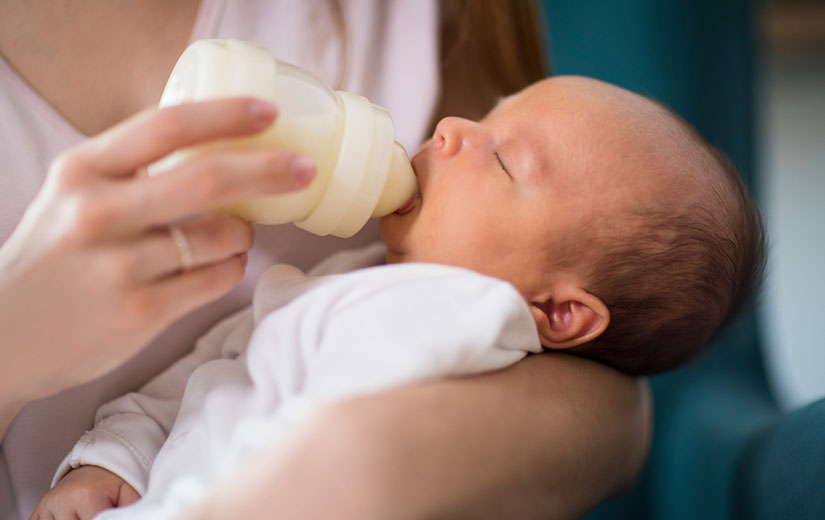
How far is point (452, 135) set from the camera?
825 millimetres

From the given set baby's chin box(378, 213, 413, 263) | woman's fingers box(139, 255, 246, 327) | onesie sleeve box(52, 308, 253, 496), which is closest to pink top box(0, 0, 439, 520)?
onesie sleeve box(52, 308, 253, 496)

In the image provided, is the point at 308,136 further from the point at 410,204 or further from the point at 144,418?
the point at 144,418

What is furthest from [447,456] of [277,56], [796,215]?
[796,215]

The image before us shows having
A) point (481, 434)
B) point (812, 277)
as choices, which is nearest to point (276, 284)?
point (481, 434)

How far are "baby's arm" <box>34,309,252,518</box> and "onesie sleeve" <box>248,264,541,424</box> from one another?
0.57 ft

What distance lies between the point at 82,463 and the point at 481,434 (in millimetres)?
426

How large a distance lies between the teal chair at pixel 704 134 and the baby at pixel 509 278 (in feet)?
0.94

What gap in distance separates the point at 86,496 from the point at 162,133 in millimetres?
386

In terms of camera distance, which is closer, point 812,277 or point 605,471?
point 605,471

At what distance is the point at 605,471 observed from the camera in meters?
0.81

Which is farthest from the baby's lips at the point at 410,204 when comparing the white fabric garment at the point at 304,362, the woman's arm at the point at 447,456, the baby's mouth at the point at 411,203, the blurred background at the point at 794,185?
the blurred background at the point at 794,185

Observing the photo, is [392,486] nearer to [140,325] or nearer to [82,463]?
[140,325]

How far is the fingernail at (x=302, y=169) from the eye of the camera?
22.5 inches

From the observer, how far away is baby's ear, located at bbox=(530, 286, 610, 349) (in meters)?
0.80
